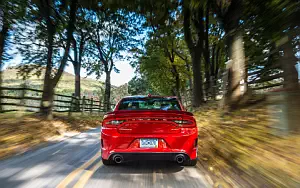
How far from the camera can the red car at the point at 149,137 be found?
422 centimetres

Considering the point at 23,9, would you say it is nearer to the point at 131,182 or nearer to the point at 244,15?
the point at 244,15

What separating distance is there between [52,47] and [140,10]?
6458 mm

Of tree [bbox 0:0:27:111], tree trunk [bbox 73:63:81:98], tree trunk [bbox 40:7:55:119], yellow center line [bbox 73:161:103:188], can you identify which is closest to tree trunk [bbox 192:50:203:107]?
tree trunk [bbox 40:7:55:119]

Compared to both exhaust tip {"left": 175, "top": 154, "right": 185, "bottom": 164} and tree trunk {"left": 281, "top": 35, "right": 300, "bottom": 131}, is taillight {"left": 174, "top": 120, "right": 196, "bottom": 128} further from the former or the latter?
tree trunk {"left": 281, "top": 35, "right": 300, "bottom": 131}

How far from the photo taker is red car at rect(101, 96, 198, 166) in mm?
4219

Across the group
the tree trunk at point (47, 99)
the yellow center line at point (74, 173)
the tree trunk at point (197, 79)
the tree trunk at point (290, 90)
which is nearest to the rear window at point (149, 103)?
the yellow center line at point (74, 173)

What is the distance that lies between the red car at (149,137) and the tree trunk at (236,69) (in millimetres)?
3301

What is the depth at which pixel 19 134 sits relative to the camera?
7680mm

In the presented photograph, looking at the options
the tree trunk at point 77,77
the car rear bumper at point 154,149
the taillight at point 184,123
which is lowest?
the car rear bumper at point 154,149

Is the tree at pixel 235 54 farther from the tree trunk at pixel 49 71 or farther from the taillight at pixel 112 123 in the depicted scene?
the tree trunk at pixel 49 71

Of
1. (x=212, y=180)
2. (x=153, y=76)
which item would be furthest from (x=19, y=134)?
(x=153, y=76)

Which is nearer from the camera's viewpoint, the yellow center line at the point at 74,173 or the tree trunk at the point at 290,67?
the yellow center line at the point at 74,173

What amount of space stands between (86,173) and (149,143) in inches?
48.4

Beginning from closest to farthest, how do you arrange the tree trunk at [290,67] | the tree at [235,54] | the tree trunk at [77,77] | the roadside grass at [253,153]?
the roadside grass at [253,153]
the tree trunk at [290,67]
the tree at [235,54]
the tree trunk at [77,77]
